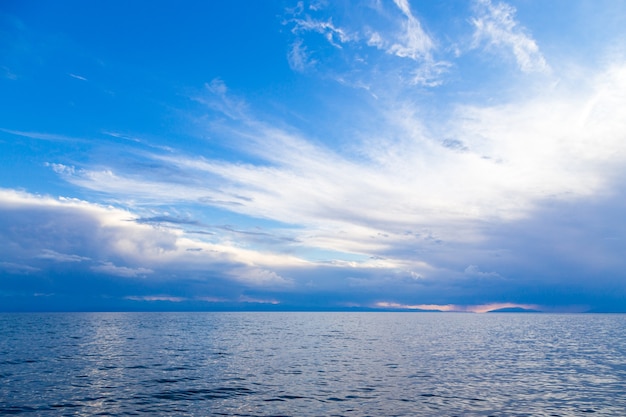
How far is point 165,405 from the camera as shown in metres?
34.9

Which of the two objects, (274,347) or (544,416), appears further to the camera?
(274,347)

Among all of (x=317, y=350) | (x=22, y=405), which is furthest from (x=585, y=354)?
(x=22, y=405)

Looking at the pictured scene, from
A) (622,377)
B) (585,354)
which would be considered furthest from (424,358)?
(585,354)

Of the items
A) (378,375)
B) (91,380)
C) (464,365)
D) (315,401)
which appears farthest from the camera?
(464,365)

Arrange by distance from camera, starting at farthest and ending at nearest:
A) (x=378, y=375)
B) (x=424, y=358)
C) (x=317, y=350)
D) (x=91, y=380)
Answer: (x=317, y=350), (x=424, y=358), (x=378, y=375), (x=91, y=380)

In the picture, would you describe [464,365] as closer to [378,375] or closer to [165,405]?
[378,375]

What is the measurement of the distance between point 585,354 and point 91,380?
8127 centimetres

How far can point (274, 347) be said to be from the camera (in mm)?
81375

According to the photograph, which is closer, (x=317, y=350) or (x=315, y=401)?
(x=315, y=401)

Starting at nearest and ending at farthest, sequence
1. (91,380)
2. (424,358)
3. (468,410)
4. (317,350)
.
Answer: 1. (468,410)
2. (91,380)
3. (424,358)
4. (317,350)

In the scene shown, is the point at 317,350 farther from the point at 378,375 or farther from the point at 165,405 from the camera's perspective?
the point at 165,405

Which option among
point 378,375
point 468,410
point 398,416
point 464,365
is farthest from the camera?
point 464,365

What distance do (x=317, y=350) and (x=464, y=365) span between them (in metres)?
26.7

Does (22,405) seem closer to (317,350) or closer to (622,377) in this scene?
(317,350)
